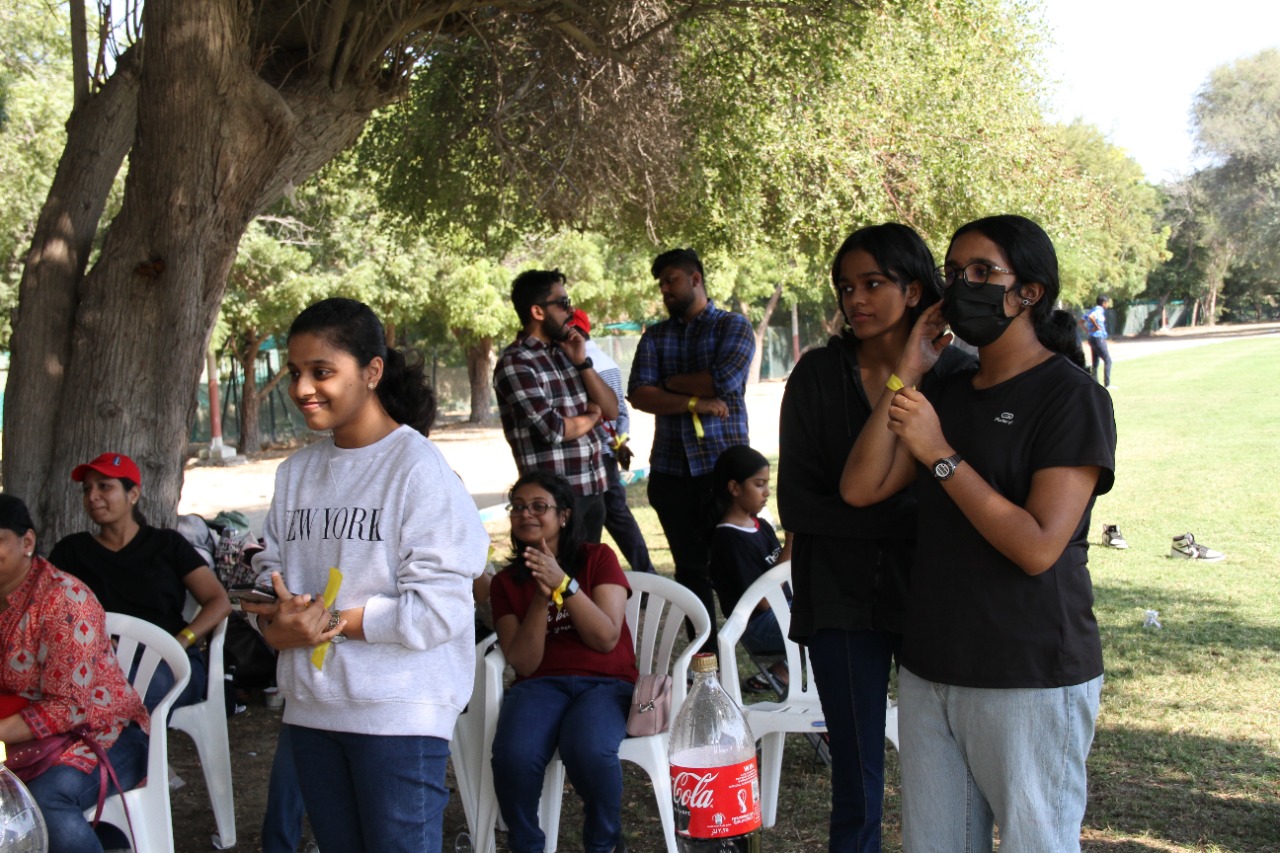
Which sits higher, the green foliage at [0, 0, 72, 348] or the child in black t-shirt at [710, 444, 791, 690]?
the green foliage at [0, 0, 72, 348]

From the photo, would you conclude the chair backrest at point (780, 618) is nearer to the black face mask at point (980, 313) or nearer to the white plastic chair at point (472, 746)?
the white plastic chair at point (472, 746)

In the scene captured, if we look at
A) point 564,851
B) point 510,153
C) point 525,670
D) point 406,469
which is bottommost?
point 564,851

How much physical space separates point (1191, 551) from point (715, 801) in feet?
26.0

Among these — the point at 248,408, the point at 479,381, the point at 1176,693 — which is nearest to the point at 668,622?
the point at 1176,693

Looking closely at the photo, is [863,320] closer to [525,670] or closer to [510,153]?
[525,670]

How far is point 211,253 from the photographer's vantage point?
637cm

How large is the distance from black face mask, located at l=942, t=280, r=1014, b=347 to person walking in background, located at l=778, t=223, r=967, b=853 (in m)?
0.53

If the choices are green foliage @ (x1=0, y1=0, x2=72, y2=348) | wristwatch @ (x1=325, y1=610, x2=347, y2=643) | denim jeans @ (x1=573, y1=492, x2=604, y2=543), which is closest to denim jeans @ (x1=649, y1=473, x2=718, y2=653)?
denim jeans @ (x1=573, y1=492, x2=604, y2=543)

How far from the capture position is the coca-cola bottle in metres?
2.38

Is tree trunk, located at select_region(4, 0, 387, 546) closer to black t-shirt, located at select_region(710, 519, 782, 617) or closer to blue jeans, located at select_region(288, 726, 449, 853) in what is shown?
black t-shirt, located at select_region(710, 519, 782, 617)

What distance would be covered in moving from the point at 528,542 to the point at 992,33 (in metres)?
10.3

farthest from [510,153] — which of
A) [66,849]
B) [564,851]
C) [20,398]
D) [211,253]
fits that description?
[66,849]

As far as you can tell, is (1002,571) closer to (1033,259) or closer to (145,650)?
(1033,259)

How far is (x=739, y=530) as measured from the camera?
543cm
